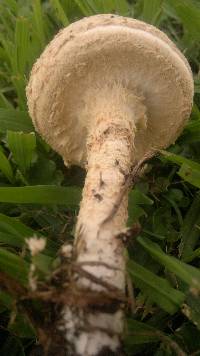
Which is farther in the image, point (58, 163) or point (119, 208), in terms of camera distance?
point (58, 163)

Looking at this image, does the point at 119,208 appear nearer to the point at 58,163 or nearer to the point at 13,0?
the point at 58,163

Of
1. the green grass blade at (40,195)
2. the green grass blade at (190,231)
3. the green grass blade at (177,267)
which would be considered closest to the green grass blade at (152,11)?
the green grass blade at (190,231)

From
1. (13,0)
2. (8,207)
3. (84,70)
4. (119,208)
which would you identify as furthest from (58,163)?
(13,0)

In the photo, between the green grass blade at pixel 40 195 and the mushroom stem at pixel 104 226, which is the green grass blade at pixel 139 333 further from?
the green grass blade at pixel 40 195

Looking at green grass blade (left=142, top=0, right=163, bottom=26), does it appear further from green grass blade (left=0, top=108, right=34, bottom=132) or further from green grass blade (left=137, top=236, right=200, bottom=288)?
green grass blade (left=137, top=236, right=200, bottom=288)

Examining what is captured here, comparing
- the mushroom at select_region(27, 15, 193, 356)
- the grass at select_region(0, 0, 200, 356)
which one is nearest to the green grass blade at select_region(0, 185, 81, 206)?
the grass at select_region(0, 0, 200, 356)

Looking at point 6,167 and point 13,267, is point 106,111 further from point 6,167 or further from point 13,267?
point 13,267
